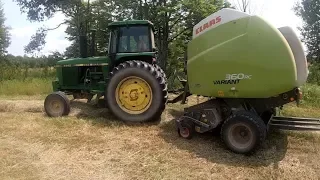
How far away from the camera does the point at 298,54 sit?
17.9 feet

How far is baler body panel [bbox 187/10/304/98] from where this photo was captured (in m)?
5.04

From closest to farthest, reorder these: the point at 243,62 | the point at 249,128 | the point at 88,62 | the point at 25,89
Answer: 1. the point at 249,128
2. the point at 243,62
3. the point at 88,62
4. the point at 25,89

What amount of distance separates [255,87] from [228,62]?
0.61 m

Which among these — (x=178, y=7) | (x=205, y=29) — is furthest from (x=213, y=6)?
(x=205, y=29)

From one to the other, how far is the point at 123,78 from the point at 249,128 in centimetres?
310

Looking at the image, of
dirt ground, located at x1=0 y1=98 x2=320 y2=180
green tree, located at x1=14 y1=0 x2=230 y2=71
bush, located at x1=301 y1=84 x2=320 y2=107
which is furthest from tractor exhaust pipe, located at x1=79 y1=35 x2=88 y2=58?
green tree, located at x1=14 y1=0 x2=230 y2=71

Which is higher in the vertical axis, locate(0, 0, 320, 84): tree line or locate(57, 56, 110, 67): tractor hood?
locate(0, 0, 320, 84): tree line

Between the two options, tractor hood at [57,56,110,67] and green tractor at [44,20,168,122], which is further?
tractor hood at [57,56,110,67]

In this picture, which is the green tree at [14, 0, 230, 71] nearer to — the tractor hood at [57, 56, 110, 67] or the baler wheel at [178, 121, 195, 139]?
the tractor hood at [57, 56, 110, 67]

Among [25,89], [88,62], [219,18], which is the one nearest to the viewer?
[219,18]

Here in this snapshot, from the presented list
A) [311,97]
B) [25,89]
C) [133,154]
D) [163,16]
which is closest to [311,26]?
[163,16]

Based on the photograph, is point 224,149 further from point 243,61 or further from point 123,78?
point 123,78

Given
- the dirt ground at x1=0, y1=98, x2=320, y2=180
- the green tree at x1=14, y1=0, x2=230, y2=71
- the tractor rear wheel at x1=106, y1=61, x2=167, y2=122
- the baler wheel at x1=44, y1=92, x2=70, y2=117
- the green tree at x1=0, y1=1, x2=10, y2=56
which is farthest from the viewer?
the green tree at x1=0, y1=1, x2=10, y2=56

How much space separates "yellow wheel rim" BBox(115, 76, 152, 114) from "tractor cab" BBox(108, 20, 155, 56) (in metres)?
0.86
